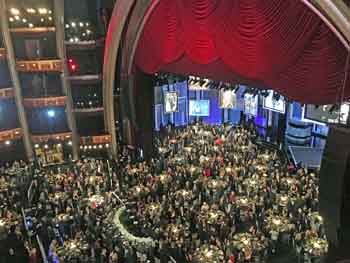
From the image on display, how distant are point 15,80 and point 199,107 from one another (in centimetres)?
1247

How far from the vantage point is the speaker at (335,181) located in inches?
194

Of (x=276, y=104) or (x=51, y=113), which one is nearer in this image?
(x=276, y=104)

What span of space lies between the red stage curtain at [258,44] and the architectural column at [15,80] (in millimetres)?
7737

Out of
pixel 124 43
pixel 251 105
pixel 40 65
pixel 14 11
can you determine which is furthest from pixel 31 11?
pixel 251 105

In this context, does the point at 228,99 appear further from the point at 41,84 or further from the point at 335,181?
the point at 335,181

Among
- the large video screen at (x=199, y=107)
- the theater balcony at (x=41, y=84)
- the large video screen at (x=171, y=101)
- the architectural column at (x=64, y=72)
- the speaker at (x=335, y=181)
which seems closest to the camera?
the speaker at (x=335, y=181)

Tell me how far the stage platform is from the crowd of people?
7.19 ft

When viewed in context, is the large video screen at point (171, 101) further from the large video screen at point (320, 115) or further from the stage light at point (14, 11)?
the stage light at point (14, 11)

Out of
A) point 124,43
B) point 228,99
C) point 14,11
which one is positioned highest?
point 14,11

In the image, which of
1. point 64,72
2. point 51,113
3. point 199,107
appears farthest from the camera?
point 199,107

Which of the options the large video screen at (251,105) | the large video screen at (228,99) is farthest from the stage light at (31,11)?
the large video screen at (251,105)

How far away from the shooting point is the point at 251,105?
21625 mm

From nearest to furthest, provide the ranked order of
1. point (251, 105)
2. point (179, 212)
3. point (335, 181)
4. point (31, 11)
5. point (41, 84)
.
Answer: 1. point (335, 181)
2. point (179, 212)
3. point (31, 11)
4. point (41, 84)
5. point (251, 105)

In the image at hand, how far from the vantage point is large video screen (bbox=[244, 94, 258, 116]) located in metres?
21.4
